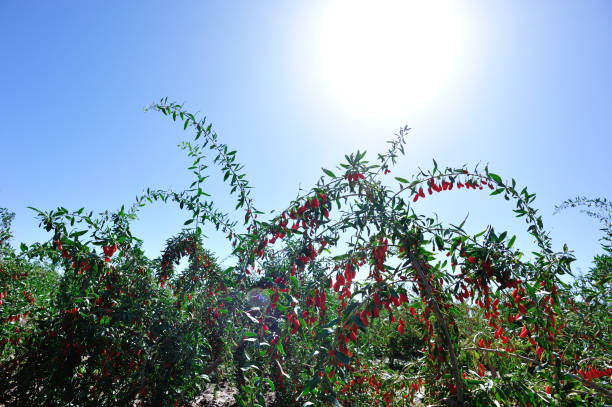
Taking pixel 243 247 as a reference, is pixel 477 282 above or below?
below

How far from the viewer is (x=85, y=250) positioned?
2.10 meters

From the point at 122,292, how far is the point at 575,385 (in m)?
3.97

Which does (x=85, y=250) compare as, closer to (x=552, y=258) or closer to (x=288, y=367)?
(x=288, y=367)

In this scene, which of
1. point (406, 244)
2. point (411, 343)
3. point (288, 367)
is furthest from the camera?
point (411, 343)

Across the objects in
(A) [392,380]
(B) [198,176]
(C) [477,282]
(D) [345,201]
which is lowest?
(A) [392,380]

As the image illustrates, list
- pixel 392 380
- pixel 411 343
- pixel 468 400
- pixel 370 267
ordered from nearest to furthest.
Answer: pixel 370 267
pixel 468 400
pixel 392 380
pixel 411 343

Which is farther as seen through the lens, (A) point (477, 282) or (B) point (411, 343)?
(B) point (411, 343)

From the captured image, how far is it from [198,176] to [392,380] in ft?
9.12

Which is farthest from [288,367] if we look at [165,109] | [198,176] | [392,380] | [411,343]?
[411,343]

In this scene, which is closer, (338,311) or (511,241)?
(511,241)

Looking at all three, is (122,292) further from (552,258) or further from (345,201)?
(552,258)

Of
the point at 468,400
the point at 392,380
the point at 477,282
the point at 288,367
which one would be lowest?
the point at 468,400

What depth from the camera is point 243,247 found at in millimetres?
2016

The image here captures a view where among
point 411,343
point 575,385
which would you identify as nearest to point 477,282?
point 575,385
